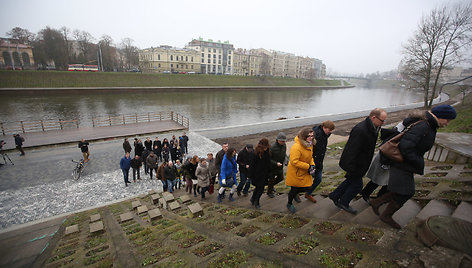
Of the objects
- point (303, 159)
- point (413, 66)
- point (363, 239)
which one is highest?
point (413, 66)

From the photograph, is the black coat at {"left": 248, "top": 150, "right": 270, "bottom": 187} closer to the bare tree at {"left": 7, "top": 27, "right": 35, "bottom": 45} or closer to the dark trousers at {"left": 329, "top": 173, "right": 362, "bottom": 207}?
the dark trousers at {"left": 329, "top": 173, "right": 362, "bottom": 207}

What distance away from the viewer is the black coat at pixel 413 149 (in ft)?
8.99

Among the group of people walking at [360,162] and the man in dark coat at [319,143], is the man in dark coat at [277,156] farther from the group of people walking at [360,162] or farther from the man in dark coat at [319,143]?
the man in dark coat at [319,143]

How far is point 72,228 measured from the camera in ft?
16.1

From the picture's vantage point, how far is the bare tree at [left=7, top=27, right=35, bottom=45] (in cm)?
5769

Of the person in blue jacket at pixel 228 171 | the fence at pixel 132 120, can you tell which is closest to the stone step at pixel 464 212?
the person in blue jacket at pixel 228 171

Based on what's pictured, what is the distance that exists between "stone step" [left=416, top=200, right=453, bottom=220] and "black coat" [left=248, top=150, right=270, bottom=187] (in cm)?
240

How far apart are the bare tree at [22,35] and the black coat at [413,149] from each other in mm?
84086

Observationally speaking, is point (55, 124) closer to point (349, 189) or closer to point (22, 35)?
point (349, 189)

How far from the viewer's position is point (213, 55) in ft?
306

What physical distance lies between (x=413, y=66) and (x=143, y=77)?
50771 mm

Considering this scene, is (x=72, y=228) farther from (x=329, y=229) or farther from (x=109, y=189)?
(x=329, y=229)

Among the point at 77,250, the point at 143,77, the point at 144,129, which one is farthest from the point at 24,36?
the point at 77,250

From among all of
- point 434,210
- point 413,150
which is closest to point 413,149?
point 413,150
